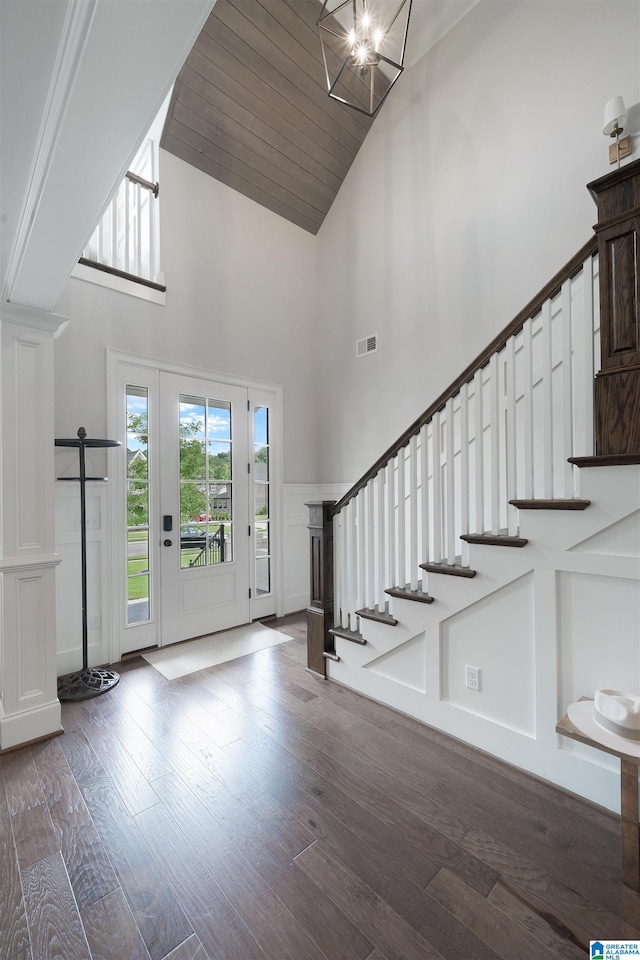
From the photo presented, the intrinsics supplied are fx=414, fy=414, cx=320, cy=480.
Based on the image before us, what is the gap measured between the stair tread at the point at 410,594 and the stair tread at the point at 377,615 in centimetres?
16

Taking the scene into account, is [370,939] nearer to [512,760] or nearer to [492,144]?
[512,760]

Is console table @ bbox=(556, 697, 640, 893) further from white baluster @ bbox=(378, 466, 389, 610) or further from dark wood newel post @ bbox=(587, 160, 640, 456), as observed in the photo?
white baluster @ bbox=(378, 466, 389, 610)

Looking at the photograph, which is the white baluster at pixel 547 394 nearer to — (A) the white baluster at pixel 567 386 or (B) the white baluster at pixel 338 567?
(A) the white baluster at pixel 567 386

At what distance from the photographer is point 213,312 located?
3857 millimetres

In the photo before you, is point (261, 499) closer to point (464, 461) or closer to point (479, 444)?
point (464, 461)

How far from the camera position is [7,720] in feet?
7.16

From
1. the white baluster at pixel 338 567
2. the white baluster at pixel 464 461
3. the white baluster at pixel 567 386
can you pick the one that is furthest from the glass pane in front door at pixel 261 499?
the white baluster at pixel 567 386

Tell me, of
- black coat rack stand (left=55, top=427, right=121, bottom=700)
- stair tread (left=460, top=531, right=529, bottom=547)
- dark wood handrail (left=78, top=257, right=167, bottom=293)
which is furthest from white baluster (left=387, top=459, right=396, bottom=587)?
dark wood handrail (left=78, top=257, right=167, bottom=293)

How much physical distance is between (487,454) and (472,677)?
151cm

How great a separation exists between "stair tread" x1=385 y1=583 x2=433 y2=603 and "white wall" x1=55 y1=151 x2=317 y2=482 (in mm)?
2223

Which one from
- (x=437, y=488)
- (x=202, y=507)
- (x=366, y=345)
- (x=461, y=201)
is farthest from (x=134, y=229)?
(x=437, y=488)

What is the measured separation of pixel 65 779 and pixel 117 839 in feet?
1.78

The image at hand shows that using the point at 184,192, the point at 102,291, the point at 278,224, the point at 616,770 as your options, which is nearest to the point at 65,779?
the point at 616,770

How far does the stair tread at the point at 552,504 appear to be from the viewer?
1729mm
